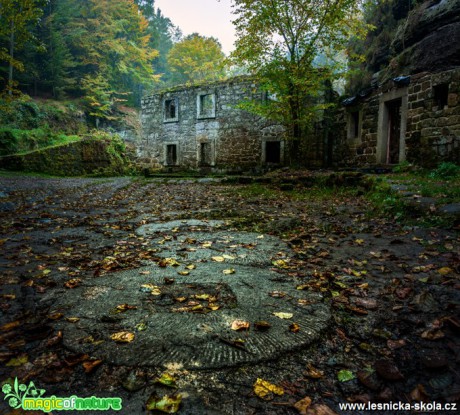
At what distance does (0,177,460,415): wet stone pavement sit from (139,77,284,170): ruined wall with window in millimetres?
11641

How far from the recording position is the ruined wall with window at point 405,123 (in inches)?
270

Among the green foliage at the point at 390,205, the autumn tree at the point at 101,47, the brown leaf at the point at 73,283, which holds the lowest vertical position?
the brown leaf at the point at 73,283

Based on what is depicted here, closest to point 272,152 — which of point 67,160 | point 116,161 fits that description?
point 116,161

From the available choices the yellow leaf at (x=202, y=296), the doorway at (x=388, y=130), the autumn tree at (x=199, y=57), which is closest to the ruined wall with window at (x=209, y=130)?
the doorway at (x=388, y=130)

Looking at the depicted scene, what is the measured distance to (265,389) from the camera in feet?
3.45

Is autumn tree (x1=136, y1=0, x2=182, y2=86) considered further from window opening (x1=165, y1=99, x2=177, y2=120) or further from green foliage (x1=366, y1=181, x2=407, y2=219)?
green foliage (x1=366, y1=181, x2=407, y2=219)

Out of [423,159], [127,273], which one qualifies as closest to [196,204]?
[127,273]

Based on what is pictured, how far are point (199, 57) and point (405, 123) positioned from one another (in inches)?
1099

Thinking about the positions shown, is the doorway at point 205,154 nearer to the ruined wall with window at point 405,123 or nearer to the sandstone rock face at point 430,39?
the ruined wall with window at point 405,123

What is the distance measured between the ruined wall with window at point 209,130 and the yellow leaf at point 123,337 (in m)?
12.9

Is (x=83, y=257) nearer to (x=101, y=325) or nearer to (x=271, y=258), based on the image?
(x=101, y=325)

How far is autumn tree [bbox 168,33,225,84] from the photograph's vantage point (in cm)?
2992

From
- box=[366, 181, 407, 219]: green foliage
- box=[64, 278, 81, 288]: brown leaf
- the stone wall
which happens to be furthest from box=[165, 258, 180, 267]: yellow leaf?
the stone wall

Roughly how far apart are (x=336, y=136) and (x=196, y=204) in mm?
8411
